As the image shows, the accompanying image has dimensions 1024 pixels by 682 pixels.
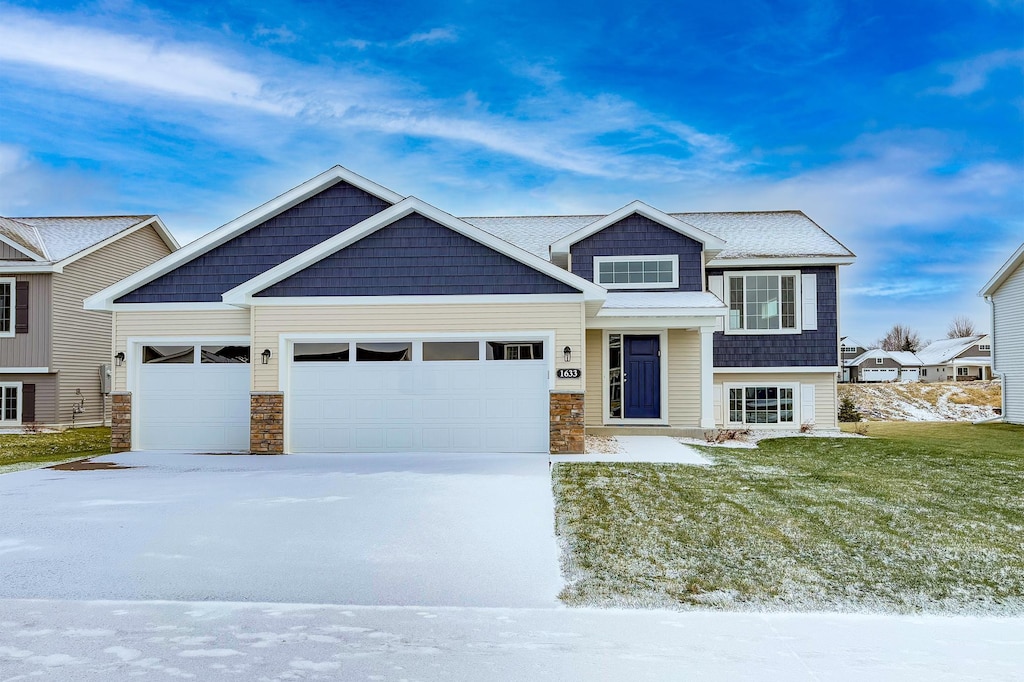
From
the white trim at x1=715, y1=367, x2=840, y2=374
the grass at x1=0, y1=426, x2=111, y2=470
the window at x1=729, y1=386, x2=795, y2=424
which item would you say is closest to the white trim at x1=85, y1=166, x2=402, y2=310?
the grass at x1=0, y1=426, x2=111, y2=470

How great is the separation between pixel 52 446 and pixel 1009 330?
25.3 m

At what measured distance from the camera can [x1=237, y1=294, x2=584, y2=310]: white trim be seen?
487 inches

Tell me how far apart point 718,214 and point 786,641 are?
1692cm

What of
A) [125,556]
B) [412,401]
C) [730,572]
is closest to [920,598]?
[730,572]

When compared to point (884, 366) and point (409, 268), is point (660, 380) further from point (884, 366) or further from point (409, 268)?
point (884, 366)

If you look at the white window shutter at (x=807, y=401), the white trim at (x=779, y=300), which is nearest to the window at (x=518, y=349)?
the white trim at (x=779, y=300)

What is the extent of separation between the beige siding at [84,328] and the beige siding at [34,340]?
200 millimetres

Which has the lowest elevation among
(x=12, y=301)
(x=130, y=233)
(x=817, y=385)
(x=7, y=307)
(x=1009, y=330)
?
(x=817, y=385)

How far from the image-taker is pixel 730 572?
217 inches

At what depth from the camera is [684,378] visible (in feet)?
51.2

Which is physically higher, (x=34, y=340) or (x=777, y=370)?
(x=34, y=340)

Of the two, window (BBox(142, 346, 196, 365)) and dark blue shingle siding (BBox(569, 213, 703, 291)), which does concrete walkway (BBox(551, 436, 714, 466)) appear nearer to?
dark blue shingle siding (BBox(569, 213, 703, 291))

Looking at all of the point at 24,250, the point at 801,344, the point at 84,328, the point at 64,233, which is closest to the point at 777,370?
the point at 801,344

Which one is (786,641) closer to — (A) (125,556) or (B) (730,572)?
(B) (730,572)
